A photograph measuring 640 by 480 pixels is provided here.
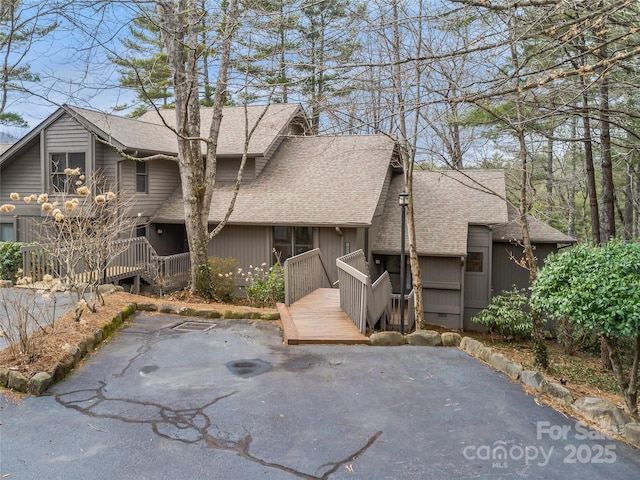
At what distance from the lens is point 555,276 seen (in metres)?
5.83

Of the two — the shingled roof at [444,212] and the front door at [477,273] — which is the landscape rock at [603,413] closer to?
the shingled roof at [444,212]

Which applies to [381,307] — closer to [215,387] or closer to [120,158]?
[215,387]

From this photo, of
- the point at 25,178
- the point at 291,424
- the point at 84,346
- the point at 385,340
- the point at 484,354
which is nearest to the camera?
the point at 291,424

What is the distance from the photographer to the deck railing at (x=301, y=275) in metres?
9.65

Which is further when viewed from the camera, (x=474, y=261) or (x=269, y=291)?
(x=474, y=261)

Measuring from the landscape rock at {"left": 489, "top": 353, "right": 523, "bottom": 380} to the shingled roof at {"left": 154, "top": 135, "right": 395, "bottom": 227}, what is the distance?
22.7 ft

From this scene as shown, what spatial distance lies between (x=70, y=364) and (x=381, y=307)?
6.06 m

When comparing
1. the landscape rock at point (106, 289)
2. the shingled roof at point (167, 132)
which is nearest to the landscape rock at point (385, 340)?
the landscape rock at point (106, 289)

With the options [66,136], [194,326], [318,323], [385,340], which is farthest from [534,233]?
[66,136]

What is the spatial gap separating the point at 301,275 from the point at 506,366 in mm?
5135

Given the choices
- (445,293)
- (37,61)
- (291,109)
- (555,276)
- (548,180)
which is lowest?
(445,293)

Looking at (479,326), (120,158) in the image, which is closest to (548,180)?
(479,326)

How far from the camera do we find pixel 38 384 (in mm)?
5473

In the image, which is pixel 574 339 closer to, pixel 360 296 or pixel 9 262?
pixel 360 296
